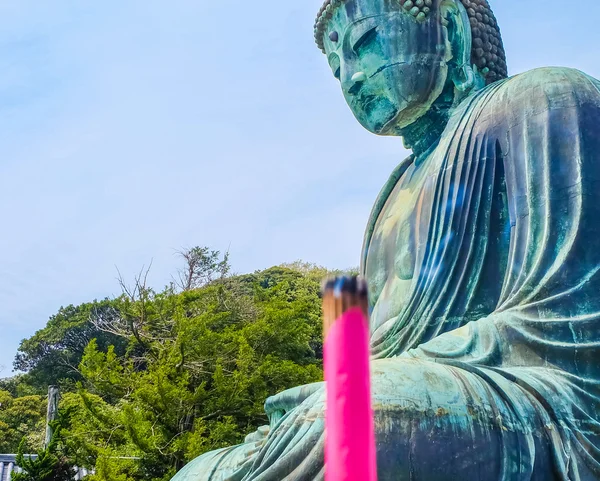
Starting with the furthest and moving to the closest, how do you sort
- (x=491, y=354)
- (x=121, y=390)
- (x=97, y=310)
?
(x=97, y=310), (x=121, y=390), (x=491, y=354)

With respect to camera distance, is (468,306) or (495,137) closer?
(468,306)

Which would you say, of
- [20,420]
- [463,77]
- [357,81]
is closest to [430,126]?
[463,77]

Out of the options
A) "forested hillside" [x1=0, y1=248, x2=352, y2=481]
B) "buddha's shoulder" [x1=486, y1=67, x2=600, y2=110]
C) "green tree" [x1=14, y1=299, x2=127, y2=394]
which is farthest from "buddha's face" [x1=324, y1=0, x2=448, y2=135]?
"green tree" [x1=14, y1=299, x2=127, y2=394]

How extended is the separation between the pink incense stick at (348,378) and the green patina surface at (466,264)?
5.00 feet

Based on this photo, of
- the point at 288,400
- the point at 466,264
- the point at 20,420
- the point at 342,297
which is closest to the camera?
the point at 342,297

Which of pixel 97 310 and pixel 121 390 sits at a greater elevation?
pixel 97 310

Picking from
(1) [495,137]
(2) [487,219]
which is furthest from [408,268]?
(1) [495,137]

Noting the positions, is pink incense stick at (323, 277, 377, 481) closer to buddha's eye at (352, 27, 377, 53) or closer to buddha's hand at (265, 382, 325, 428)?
buddha's hand at (265, 382, 325, 428)

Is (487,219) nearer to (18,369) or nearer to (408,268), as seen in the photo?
(408,268)

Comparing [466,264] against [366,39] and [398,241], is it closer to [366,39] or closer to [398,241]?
[398,241]

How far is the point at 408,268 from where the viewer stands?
3510 millimetres

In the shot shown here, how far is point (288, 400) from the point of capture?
2900 mm

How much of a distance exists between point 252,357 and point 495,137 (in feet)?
31.5

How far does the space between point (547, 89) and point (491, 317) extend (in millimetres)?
1101
